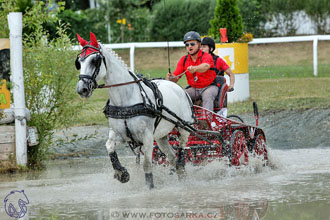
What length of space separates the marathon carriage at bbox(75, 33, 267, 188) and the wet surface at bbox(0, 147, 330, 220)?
0.28 m

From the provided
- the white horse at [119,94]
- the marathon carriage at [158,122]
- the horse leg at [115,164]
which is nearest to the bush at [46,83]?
the marathon carriage at [158,122]

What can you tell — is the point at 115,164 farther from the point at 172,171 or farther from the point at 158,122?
the point at 172,171

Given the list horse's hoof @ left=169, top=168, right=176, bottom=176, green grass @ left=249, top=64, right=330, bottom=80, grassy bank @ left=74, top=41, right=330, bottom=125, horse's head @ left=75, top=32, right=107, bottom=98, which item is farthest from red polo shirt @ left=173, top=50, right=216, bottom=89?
green grass @ left=249, top=64, right=330, bottom=80

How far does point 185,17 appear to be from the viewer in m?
28.6

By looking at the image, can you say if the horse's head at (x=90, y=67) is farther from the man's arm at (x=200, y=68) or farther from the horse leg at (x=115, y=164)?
the man's arm at (x=200, y=68)

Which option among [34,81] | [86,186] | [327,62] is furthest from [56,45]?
[327,62]

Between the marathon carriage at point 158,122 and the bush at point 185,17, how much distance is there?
18508 mm

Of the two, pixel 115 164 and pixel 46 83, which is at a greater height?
pixel 46 83

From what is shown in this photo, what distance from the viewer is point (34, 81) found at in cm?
1077

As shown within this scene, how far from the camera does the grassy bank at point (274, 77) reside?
49.6 feet

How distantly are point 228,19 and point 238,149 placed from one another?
7.88 m

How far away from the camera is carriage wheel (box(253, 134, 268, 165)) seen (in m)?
9.91

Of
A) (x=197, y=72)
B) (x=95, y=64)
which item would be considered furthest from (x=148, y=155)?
(x=197, y=72)

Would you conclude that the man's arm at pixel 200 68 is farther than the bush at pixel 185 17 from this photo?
No
